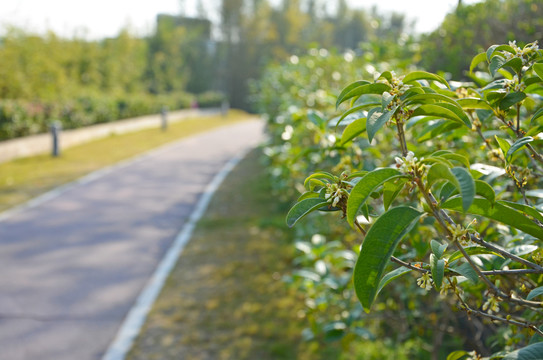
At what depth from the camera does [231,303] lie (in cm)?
479

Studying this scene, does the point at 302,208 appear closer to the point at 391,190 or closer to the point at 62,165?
the point at 391,190

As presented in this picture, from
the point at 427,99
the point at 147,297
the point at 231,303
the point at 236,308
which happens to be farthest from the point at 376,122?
the point at 147,297

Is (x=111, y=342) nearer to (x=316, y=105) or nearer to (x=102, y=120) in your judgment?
(x=316, y=105)

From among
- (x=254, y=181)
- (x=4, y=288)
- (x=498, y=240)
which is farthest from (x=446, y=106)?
(x=254, y=181)

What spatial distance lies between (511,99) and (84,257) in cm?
581

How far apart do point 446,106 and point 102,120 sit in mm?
19622

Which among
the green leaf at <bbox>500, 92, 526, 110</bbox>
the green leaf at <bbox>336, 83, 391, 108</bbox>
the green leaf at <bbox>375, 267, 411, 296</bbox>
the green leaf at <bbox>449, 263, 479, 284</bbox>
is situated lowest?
the green leaf at <bbox>375, 267, 411, 296</bbox>

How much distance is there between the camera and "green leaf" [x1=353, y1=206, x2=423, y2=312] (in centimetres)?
94

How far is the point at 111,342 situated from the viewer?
422cm

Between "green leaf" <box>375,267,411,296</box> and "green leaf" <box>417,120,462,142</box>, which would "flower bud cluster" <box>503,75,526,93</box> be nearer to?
"green leaf" <box>417,120,462,142</box>

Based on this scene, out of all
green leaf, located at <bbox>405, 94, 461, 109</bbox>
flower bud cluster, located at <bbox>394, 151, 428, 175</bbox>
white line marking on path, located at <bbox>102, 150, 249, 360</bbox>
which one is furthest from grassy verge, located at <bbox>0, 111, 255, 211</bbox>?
flower bud cluster, located at <bbox>394, 151, 428, 175</bbox>

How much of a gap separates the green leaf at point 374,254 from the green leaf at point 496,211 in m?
0.12

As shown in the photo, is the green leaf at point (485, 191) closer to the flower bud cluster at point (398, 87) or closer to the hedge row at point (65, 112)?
the flower bud cluster at point (398, 87)

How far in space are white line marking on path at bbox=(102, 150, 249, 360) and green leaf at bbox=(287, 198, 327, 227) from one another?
3.24 m
